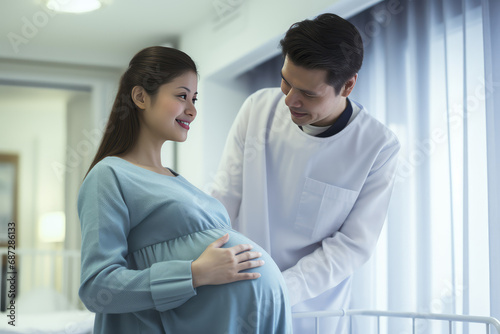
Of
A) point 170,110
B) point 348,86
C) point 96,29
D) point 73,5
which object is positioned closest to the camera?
point 170,110

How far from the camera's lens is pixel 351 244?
4.59 feet

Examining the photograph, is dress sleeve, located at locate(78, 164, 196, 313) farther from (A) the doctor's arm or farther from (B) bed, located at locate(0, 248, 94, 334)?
(B) bed, located at locate(0, 248, 94, 334)

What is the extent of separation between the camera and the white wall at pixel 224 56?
2555 millimetres

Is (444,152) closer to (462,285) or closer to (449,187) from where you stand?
(449,187)

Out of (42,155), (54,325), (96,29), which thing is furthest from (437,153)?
(42,155)

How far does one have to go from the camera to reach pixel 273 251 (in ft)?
4.73

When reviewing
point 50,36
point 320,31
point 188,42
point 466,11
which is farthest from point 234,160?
point 50,36

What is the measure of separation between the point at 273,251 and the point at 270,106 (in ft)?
1.21

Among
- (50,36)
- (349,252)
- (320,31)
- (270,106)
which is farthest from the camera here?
(50,36)

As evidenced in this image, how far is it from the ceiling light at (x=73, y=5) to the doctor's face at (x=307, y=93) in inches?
71.1

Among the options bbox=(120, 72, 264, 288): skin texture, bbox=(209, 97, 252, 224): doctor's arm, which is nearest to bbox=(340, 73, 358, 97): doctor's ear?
bbox=(209, 97, 252, 224): doctor's arm

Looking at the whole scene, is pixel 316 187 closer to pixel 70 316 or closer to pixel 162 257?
pixel 162 257

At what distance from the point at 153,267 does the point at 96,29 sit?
8.79 ft

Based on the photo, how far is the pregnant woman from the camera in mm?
888
